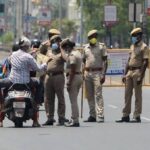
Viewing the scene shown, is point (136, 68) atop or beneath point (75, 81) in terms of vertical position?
atop

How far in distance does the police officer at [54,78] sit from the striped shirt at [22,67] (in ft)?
1.05

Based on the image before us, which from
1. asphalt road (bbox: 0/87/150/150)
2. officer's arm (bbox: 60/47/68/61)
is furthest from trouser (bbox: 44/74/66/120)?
officer's arm (bbox: 60/47/68/61)

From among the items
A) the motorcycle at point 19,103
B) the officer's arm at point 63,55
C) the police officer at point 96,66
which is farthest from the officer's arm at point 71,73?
the police officer at point 96,66

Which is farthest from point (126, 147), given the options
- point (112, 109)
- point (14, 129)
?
point (112, 109)

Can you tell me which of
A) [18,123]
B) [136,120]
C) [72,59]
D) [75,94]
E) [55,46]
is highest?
[55,46]

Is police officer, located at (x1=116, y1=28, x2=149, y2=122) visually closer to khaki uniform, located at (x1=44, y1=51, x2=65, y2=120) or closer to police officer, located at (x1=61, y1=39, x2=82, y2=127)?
police officer, located at (x1=61, y1=39, x2=82, y2=127)

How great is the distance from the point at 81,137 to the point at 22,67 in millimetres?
2532

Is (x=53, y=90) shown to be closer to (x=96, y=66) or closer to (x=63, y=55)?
(x=63, y=55)

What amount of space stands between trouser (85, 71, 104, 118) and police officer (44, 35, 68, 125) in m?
1.05

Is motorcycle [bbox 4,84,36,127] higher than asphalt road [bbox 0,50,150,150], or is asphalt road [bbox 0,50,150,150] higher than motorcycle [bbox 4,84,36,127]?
motorcycle [bbox 4,84,36,127]

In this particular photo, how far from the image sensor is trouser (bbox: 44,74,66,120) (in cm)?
1978

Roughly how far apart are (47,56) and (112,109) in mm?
6684

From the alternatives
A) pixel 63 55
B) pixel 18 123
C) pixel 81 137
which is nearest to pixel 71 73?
pixel 63 55

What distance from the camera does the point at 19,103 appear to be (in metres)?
19.0
